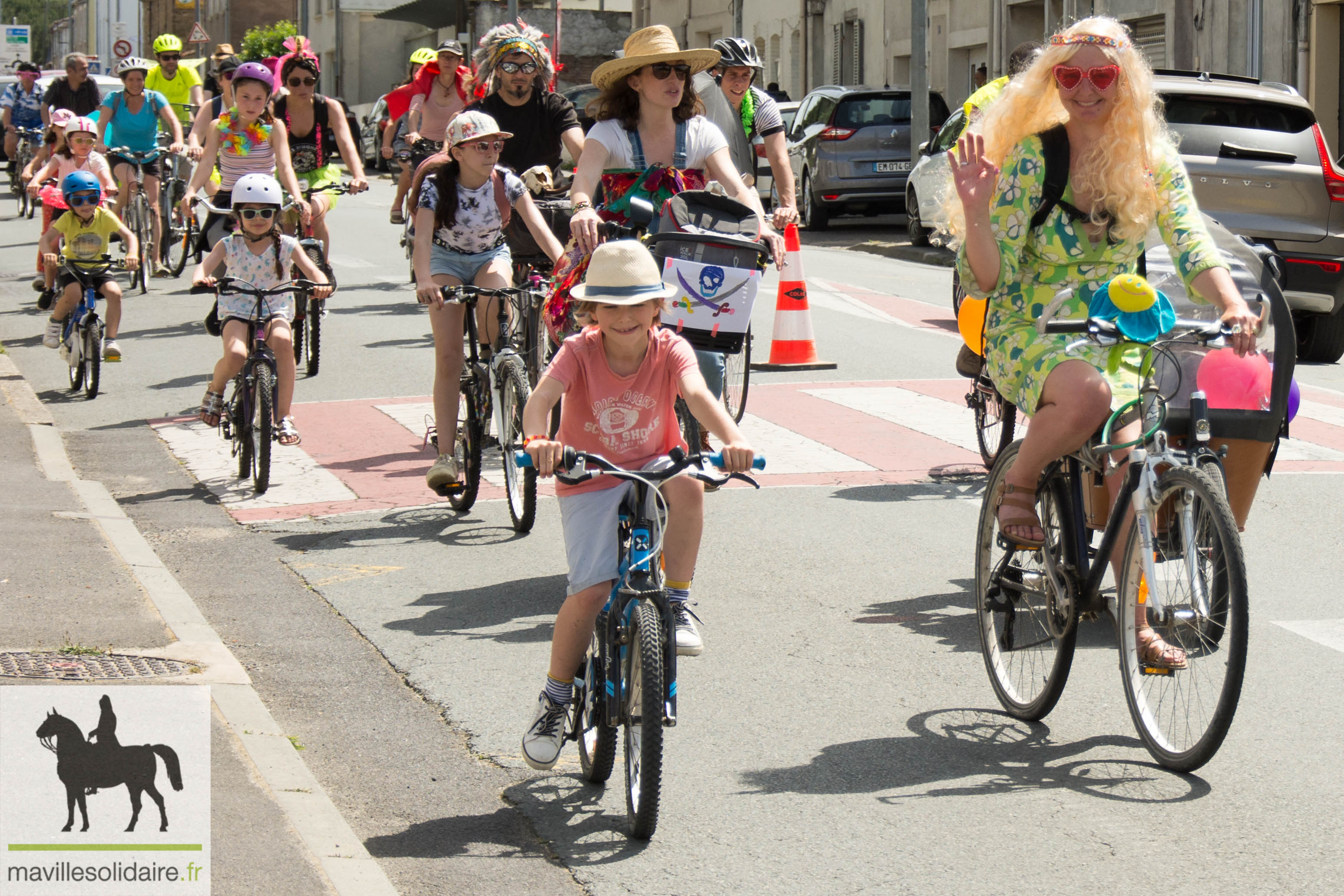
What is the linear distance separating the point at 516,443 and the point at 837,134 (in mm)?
17543

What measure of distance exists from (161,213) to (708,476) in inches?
625

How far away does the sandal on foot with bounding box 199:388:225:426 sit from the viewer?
9.61 m

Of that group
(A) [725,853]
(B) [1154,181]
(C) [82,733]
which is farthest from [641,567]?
(B) [1154,181]

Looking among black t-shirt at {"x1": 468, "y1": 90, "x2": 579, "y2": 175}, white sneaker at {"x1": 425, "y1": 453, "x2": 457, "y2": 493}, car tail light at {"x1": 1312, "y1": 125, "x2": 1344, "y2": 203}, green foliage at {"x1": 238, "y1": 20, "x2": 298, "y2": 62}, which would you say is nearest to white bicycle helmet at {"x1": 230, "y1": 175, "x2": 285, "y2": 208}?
black t-shirt at {"x1": 468, "y1": 90, "x2": 579, "y2": 175}

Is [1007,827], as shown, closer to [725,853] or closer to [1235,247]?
[725,853]

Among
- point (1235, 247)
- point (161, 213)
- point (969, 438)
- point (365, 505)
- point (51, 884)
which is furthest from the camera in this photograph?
point (161, 213)

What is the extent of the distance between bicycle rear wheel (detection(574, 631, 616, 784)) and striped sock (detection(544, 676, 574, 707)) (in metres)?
0.02

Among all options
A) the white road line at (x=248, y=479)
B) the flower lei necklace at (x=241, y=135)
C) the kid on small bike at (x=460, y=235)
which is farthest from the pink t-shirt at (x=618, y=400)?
the flower lei necklace at (x=241, y=135)

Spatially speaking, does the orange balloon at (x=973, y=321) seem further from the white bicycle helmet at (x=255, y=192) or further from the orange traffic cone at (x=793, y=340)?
the orange traffic cone at (x=793, y=340)

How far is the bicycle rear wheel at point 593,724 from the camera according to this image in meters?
4.77

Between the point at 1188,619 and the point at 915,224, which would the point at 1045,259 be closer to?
the point at 1188,619

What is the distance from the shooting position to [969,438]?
1027cm

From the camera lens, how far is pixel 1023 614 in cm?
550
